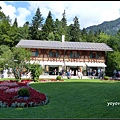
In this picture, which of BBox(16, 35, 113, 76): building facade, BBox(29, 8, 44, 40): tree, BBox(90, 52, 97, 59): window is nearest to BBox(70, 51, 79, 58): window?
BBox(16, 35, 113, 76): building facade

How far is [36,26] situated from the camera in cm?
6284

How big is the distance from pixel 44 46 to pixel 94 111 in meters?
31.4

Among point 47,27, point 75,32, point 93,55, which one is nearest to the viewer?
point 93,55

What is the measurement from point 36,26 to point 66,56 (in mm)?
25999

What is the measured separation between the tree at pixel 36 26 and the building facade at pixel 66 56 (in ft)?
66.5

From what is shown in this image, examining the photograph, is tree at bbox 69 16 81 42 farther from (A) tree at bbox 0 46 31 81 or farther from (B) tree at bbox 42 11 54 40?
(A) tree at bbox 0 46 31 81

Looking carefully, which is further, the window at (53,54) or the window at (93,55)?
the window at (93,55)

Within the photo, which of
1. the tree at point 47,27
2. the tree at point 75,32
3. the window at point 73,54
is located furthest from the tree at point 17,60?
the tree at point 75,32

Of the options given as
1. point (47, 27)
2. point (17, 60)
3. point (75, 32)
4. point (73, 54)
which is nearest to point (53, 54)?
point (73, 54)

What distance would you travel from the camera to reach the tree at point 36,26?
200 feet

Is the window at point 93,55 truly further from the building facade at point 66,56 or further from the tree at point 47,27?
the tree at point 47,27

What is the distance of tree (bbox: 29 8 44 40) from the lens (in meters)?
60.9

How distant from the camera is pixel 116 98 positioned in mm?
9391

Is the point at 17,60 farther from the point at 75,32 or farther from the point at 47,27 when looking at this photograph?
the point at 75,32
